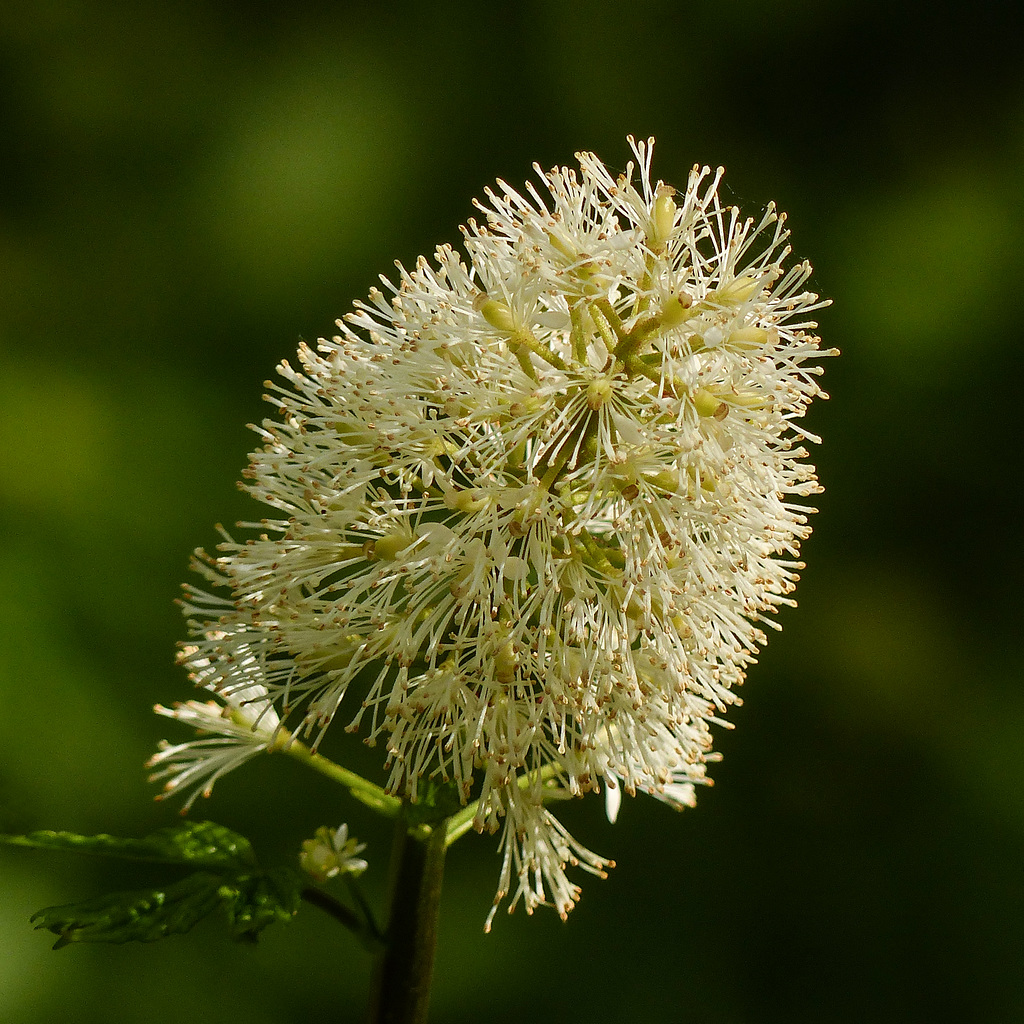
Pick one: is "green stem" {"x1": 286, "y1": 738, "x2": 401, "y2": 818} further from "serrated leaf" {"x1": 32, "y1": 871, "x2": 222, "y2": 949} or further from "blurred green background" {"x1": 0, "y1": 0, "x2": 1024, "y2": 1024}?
"blurred green background" {"x1": 0, "y1": 0, "x2": 1024, "y2": 1024}

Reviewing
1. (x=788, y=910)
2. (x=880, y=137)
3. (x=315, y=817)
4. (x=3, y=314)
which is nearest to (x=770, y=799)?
(x=788, y=910)

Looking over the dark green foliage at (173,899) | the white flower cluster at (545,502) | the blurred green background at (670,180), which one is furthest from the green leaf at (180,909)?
the blurred green background at (670,180)

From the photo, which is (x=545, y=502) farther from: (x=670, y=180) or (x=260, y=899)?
(x=670, y=180)

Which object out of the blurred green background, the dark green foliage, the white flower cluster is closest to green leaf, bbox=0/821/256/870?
the dark green foliage

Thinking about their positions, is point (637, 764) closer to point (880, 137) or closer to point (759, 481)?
point (759, 481)

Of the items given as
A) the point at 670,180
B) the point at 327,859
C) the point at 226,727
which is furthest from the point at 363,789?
the point at 670,180

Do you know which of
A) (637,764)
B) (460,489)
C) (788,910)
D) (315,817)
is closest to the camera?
(460,489)

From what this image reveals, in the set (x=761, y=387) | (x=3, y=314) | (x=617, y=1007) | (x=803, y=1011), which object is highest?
(x=3, y=314)
